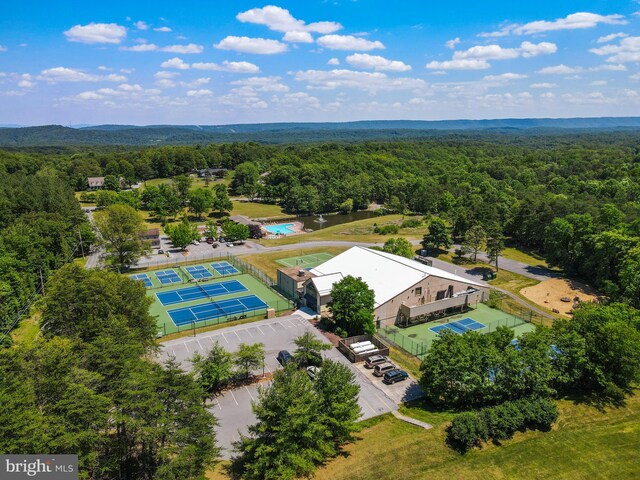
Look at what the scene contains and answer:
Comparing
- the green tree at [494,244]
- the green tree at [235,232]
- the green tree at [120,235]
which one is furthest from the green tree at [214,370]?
the green tree at [235,232]

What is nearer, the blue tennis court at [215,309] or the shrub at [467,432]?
the shrub at [467,432]

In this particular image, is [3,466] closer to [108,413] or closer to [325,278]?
[108,413]

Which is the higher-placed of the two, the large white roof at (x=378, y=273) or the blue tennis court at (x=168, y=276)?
the large white roof at (x=378, y=273)

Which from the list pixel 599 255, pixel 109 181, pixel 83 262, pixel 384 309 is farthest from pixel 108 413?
pixel 109 181

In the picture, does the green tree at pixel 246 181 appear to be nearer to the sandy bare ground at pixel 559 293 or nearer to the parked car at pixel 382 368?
the sandy bare ground at pixel 559 293

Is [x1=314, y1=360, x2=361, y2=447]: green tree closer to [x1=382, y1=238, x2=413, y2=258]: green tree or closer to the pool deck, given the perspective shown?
[x1=382, y1=238, x2=413, y2=258]: green tree

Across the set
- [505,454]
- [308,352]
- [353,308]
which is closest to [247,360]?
[308,352]
